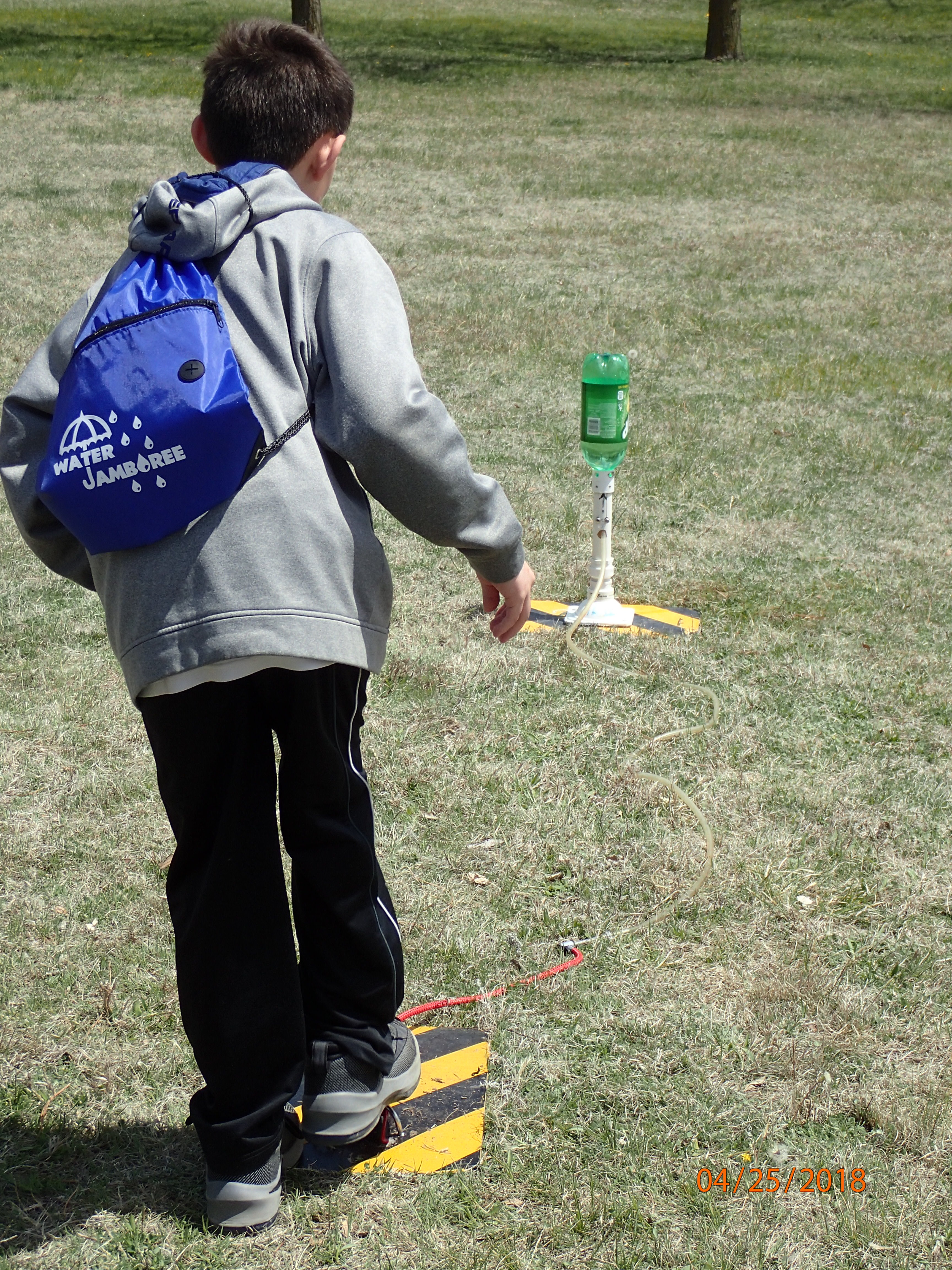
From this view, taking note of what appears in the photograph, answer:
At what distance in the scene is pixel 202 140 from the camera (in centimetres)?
209

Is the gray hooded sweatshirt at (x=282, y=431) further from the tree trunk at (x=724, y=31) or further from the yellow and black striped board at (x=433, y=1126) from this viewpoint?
the tree trunk at (x=724, y=31)

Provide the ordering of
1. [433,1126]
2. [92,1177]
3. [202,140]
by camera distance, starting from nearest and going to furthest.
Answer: [202,140] → [92,1177] → [433,1126]

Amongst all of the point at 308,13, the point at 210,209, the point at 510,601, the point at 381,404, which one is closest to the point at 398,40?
the point at 308,13

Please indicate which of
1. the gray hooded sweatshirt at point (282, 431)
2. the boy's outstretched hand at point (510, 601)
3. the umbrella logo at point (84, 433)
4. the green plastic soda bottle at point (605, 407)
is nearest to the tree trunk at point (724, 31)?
the green plastic soda bottle at point (605, 407)

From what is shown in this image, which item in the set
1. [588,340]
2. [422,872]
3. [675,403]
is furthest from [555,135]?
[422,872]

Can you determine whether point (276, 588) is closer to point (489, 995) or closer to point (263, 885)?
point (263, 885)

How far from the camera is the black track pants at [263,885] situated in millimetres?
2043

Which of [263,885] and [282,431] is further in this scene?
[263,885]

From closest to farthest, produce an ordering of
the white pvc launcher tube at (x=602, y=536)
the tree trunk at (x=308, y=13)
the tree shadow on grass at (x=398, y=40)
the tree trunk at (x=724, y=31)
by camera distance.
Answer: the white pvc launcher tube at (x=602, y=536)
the tree trunk at (x=308, y=13)
the tree shadow on grass at (x=398, y=40)
the tree trunk at (x=724, y=31)

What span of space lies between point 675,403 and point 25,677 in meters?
4.38

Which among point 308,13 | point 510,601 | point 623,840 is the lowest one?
point 623,840

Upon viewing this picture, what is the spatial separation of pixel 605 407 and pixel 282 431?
2.73 meters
